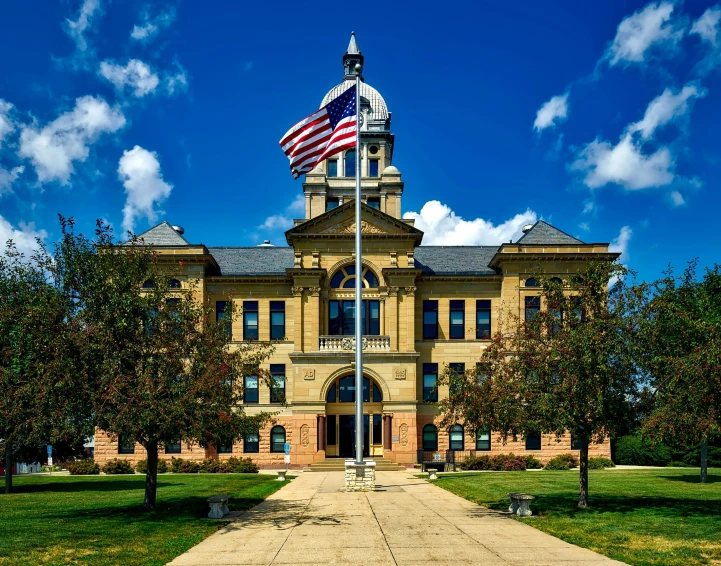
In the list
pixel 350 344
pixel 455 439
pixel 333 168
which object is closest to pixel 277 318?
pixel 350 344

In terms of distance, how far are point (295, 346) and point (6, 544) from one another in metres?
30.6

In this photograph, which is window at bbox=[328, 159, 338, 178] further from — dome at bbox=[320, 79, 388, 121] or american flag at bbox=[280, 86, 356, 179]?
american flag at bbox=[280, 86, 356, 179]

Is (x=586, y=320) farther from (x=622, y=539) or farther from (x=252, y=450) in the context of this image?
(x=252, y=450)

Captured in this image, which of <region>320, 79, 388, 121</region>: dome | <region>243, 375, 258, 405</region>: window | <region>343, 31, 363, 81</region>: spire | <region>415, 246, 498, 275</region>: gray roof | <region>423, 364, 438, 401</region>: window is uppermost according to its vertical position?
<region>343, 31, 363, 81</region>: spire

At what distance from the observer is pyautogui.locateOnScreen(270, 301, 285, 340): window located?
49.3 meters

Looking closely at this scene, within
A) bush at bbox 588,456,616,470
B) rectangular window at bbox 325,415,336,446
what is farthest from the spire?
bush at bbox 588,456,616,470

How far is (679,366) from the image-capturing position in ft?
67.3

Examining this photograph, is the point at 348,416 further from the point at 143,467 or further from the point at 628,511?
the point at 628,511

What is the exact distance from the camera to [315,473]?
139ft

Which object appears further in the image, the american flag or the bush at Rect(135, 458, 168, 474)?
the bush at Rect(135, 458, 168, 474)

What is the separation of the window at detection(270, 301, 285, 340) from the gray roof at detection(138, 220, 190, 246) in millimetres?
7333

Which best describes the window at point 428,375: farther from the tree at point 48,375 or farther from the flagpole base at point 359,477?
the tree at point 48,375

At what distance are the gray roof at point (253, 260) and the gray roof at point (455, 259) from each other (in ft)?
32.0

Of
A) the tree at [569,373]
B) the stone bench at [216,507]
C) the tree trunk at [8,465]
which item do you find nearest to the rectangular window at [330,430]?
the tree trunk at [8,465]
